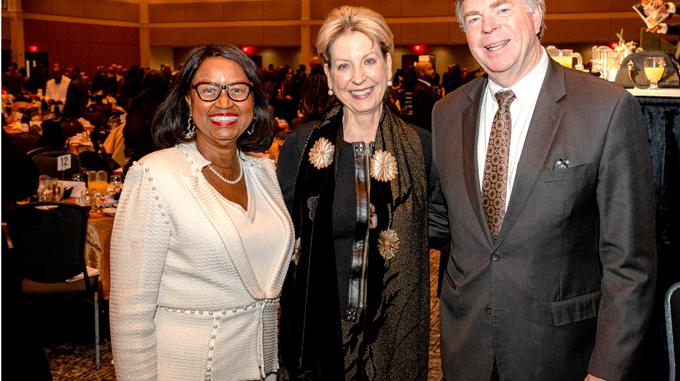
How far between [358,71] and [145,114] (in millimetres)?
3955

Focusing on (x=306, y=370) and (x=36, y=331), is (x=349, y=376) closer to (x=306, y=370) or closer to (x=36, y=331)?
(x=306, y=370)

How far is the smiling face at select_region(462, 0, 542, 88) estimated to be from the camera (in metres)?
1.69

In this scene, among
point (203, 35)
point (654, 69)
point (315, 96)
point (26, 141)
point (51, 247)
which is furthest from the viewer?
point (203, 35)

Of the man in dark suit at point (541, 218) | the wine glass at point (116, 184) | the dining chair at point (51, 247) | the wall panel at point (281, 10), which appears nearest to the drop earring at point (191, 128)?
the man in dark suit at point (541, 218)

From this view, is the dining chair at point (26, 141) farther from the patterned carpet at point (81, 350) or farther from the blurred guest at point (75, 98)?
the blurred guest at point (75, 98)

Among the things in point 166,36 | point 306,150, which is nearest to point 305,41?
point 166,36

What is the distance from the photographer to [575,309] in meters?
1.63

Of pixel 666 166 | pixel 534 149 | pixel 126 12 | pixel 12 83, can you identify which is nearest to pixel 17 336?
pixel 534 149

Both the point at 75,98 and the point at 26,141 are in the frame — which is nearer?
the point at 26,141

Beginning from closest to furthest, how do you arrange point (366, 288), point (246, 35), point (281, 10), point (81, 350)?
point (366, 288) → point (81, 350) → point (281, 10) → point (246, 35)

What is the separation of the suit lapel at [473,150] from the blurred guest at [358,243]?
0.94 ft

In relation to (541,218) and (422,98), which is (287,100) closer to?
(422,98)

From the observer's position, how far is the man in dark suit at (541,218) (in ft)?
5.02

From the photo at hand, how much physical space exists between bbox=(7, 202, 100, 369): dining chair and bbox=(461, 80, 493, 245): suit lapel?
2.73 metres
